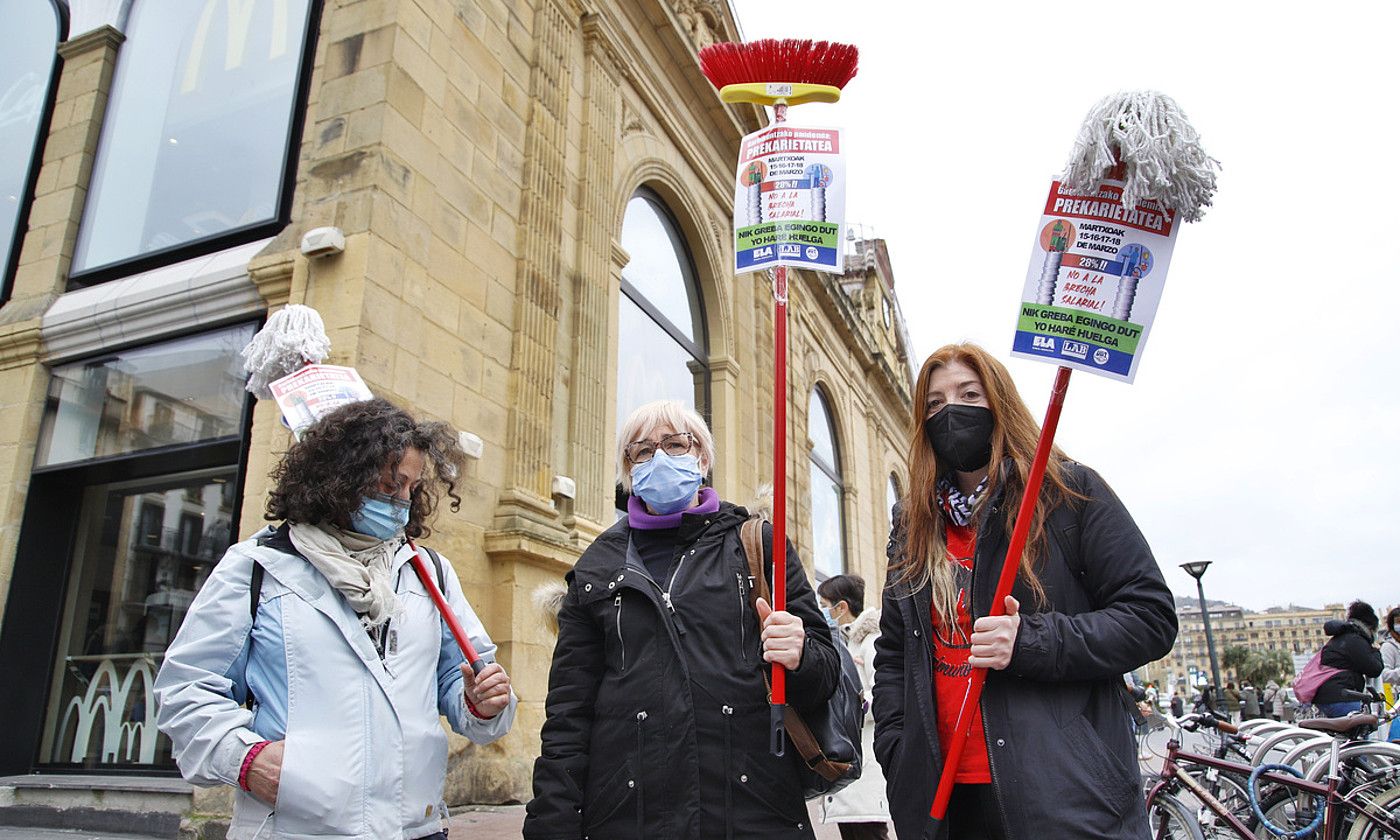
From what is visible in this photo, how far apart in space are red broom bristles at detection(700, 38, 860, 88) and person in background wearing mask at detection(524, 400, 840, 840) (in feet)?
→ 4.52

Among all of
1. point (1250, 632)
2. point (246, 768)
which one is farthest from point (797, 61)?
point (1250, 632)

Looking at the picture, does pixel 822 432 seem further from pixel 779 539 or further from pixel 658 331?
pixel 779 539

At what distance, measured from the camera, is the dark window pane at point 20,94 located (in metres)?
8.34

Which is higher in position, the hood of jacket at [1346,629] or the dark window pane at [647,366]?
the dark window pane at [647,366]

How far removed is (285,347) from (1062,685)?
111 inches

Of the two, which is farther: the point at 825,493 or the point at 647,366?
the point at 825,493

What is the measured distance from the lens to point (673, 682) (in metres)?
2.33

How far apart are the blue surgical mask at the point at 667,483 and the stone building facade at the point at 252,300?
388 centimetres

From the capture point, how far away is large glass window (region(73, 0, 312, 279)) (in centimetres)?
704

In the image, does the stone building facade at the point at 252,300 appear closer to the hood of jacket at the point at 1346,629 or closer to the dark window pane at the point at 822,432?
the hood of jacket at the point at 1346,629

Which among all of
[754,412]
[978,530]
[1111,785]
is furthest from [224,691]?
[754,412]

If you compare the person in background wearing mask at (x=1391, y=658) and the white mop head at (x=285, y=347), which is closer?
the white mop head at (x=285, y=347)

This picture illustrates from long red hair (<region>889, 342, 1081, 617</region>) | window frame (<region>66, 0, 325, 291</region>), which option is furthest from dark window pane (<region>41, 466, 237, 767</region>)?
long red hair (<region>889, 342, 1081, 617</region>)

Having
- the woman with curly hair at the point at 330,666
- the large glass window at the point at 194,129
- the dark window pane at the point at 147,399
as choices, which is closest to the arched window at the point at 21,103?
the large glass window at the point at 194,129
